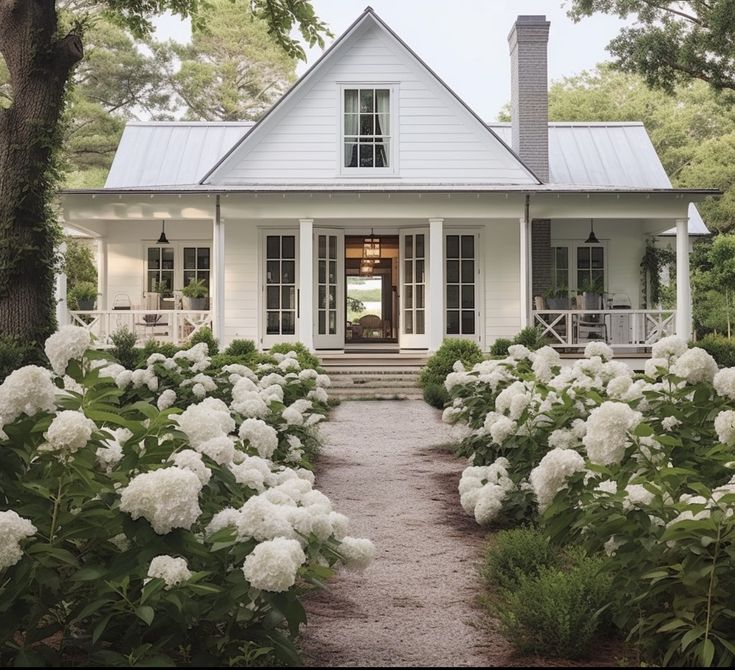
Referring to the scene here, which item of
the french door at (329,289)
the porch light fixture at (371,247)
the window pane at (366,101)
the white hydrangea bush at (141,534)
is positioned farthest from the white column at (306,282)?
the white hydrangea bush at (141,534)

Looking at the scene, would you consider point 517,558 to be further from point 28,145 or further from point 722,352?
point 722,352

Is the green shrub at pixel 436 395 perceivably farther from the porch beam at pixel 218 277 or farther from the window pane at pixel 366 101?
the window pane at pixel 366 101

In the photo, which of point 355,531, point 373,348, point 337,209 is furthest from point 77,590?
point 373,348

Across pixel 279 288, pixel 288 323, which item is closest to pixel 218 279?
pixel 279 288

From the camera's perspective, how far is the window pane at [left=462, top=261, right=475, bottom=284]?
17.2m

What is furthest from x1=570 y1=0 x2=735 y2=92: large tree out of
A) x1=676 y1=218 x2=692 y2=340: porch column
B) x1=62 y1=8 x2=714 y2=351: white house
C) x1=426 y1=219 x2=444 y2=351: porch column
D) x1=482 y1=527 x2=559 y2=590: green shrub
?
x1=482 y1=527 x2=559 y2=590: green shrub

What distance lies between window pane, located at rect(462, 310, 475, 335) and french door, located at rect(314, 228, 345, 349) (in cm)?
240

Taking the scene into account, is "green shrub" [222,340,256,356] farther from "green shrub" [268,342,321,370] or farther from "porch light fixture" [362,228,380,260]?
"porch light fixture" [362,228,380,260]

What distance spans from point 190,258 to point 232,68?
20070 millimetres

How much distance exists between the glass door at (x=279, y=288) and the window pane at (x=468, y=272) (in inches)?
131

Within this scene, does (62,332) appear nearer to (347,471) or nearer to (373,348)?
(347,471)

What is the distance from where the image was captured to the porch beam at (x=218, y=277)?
15.3 meters

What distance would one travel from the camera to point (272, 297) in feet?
56.2

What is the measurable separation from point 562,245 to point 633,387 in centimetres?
1389
